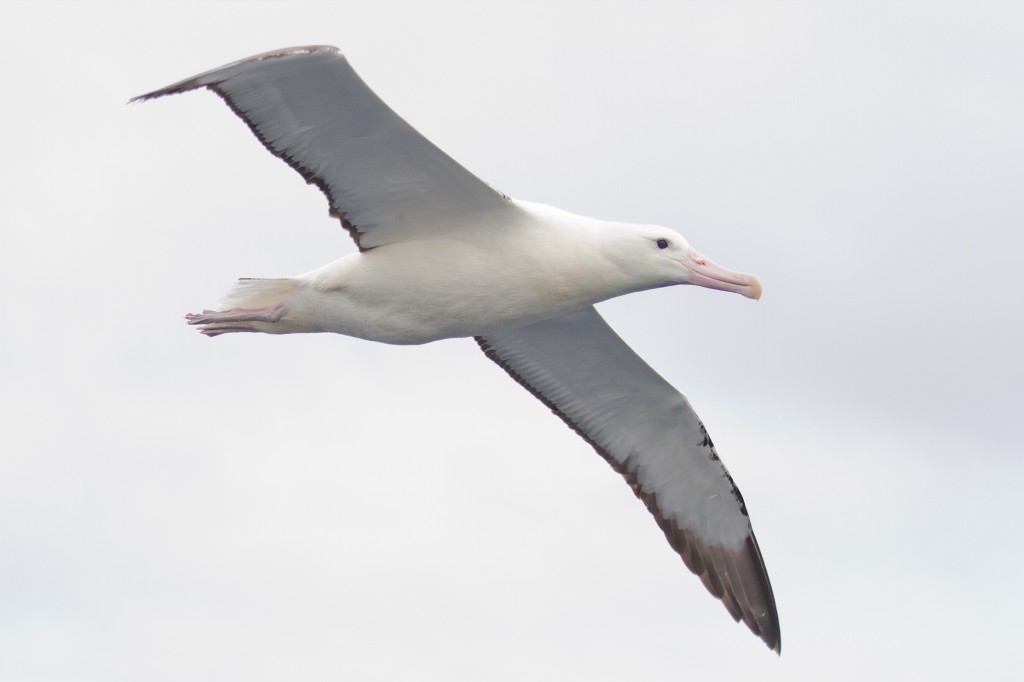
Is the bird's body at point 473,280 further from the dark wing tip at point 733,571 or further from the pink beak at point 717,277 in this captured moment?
the dark wing tip at point 733,571

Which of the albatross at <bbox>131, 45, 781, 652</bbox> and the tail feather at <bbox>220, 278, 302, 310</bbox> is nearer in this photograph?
Result: the albatross at <bbox>131, 45, 781, 652</bbox>

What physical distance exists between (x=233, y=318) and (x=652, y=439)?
14.1ft

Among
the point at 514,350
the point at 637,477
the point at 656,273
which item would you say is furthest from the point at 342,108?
the point at 637,477

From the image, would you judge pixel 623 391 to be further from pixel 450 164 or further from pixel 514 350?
pixel 450 164

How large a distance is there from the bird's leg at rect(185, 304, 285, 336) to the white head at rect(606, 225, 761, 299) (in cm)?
262

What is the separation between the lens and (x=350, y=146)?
11.5 m

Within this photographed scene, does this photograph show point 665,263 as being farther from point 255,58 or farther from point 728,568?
point 728,568

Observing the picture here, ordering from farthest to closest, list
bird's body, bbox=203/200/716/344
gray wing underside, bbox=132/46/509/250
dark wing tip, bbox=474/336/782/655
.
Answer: dark wing tip, bbox=474/336/782/655
bird's body, bbox=203/200/716/344
gray wing underside, bbox=132/46/509/250

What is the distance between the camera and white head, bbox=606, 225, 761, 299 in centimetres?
1190

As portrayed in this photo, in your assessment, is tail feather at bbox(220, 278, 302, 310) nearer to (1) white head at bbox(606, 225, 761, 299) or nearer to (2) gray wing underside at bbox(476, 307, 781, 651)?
(1) white head at bbox(606, 225, 761, 299)

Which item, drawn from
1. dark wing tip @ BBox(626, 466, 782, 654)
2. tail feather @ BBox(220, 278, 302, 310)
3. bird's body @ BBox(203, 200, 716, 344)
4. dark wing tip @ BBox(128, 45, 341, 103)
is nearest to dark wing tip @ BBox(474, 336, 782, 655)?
dark wing tip @ BBox(626, 466, 782, 654)

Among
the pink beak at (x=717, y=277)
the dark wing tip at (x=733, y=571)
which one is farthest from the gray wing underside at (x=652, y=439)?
the pink beak at (x=717, y=277)

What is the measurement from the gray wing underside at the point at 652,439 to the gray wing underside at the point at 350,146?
225 cm

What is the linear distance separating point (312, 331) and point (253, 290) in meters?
0.55
